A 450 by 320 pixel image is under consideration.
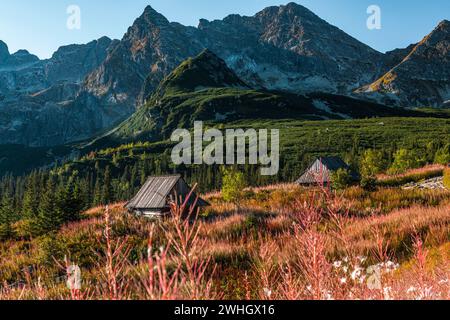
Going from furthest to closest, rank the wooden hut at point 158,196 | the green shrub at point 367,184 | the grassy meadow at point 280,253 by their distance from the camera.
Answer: the wooden hut at point 158,196, the green shrub at point 367,184, the grassy meadow at point 280,253

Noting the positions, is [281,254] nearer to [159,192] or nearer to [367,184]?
[367,184]

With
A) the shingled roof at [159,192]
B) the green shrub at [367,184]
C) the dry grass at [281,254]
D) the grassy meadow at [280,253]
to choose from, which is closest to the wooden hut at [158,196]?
the shingled roof at [159,192]

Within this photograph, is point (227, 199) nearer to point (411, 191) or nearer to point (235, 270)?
point (411, 191)

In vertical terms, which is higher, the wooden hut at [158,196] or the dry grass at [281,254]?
the dry grass at [281,254]

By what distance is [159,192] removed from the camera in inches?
883

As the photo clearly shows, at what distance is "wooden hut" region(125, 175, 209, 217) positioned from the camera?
21719 millimetres

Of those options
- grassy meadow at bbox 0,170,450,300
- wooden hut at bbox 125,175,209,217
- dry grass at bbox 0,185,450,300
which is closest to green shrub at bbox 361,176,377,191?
dry grass at bbox 0,185,450,300

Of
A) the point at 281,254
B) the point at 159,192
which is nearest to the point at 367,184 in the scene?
the point at 159,192

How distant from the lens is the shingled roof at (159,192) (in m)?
Answer: 21.8

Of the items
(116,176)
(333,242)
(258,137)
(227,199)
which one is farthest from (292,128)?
(333,242)

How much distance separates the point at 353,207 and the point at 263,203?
508 centimetres

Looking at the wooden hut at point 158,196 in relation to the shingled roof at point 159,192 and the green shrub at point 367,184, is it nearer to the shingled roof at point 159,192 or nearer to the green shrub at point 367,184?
the shingled roof at point 159,192

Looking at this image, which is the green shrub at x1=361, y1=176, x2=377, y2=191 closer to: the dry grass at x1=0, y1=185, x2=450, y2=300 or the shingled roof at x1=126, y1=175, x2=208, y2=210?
the dry grass at x1=0, y1=185, x2=450, y2=300
